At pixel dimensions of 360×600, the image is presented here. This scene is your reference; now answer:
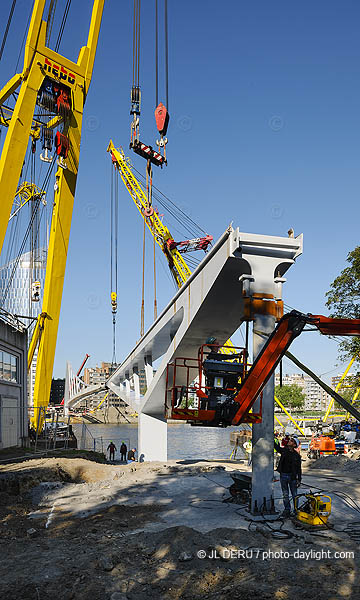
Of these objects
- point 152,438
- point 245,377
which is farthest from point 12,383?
point 245,377

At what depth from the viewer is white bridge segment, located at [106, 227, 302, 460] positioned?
12516 millimetres

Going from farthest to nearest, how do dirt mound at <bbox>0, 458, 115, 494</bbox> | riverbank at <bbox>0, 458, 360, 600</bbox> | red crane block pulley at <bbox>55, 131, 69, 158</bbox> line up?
red crane block pulley at <bbox>55, 131, 69, 158</bbox> → dirt mound at <bbox>0, 458, 115, 494</bbox> → riverbank at <bbox>0, 458, 360, 600</bbox>

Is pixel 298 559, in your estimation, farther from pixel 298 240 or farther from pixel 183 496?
pixel 298 240

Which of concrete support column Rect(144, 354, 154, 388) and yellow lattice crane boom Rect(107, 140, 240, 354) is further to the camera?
yellow lattice crane boom Rect(107, 140, 240, 354)

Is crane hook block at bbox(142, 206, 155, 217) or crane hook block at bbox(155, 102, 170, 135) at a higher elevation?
Answer: crane hook block at bbox(142, 206, 155, 217)

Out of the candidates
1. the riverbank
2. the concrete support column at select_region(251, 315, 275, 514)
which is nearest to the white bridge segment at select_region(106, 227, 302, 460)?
the concrete support column at select_region(251, 315, 275, 514)

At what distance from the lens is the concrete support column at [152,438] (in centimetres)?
2606

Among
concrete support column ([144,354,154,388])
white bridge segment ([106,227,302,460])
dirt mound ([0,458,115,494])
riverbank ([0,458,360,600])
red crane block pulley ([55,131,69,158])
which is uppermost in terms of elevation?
red crane block pulley ([55,131,69,158])

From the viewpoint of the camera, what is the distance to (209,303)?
1602 centimetres

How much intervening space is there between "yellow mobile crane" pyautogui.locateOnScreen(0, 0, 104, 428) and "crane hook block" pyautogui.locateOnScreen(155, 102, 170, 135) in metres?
6.18

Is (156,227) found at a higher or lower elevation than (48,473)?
higher

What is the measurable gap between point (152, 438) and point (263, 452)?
15206 mm

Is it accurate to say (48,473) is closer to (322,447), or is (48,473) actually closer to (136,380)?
(136,380)

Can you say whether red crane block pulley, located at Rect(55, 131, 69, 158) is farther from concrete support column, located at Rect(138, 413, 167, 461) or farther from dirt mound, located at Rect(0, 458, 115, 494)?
dirt mound, located at Rect(0, 458, 115, 494)
